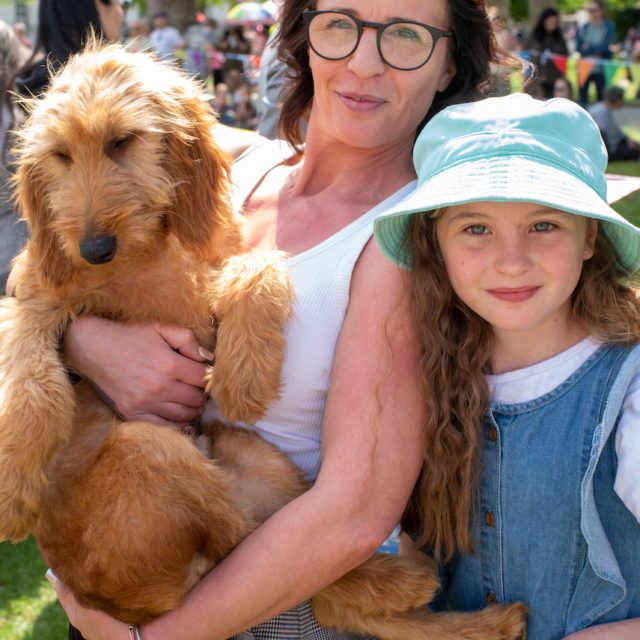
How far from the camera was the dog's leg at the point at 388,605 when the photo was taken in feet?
7.65

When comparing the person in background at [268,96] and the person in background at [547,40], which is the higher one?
the person in background at [268,96]

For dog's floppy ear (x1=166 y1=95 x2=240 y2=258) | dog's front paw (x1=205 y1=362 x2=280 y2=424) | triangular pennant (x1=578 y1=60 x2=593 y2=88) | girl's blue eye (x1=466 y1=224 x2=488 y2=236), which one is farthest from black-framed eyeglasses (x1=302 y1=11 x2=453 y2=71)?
triangular pennant (x1=578 y1=60 x2=593 y2=88)

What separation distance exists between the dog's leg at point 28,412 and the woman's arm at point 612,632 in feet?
5.26

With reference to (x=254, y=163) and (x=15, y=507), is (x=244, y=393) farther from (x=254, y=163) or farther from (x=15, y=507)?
(x=254, y=163)

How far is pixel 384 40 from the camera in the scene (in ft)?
7.74

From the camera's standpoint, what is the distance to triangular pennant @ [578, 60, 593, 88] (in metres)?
16.6

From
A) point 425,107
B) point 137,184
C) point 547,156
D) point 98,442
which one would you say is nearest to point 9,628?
point 98,442

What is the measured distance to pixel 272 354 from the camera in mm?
2443

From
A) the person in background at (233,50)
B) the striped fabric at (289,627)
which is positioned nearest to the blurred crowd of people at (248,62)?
the person in background at (233,50)

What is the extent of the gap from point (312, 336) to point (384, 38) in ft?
3.16

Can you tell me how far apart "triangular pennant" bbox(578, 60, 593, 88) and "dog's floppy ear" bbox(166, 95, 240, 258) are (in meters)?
16.0

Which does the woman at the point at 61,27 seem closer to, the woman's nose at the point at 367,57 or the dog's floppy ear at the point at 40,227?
the dog's floppy ear at the point at 40,227

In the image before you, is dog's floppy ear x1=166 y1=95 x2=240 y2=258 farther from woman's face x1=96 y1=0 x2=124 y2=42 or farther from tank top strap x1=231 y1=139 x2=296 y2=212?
woman's face x1=96 y1=0 x2=124 y2=42

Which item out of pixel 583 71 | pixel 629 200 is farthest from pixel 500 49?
pixel 583 71
